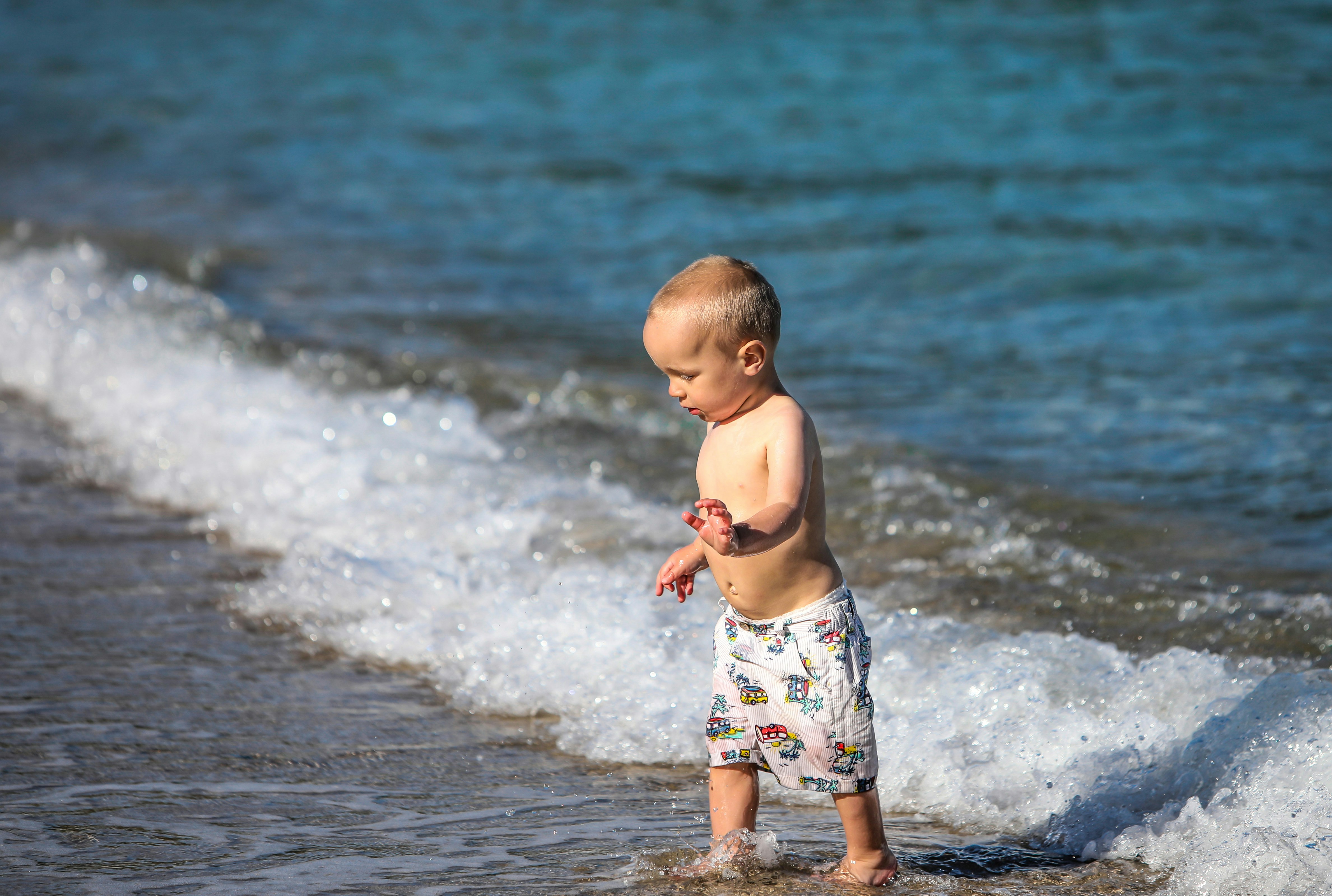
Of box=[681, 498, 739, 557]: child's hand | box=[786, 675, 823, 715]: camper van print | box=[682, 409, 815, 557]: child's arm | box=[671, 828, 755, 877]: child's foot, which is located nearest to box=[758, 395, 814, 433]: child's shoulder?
box=[682, 409, 815, 557]: child's arm

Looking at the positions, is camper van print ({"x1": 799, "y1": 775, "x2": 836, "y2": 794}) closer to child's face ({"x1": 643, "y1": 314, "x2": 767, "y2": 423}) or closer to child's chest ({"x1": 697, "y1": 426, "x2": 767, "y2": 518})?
child's chest ({"x1": 697, "y1": 426, "x2": 767, "y2": 518})

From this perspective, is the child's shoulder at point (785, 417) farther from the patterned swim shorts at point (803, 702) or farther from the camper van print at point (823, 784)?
the camper van print at point (823, 784)

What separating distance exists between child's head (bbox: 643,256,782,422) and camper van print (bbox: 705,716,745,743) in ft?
2.23

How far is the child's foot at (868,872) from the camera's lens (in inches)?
107

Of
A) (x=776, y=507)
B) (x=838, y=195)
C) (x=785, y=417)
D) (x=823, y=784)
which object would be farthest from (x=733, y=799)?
(x=838, y=195)

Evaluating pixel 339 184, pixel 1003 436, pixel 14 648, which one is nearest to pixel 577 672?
pixel 14 648

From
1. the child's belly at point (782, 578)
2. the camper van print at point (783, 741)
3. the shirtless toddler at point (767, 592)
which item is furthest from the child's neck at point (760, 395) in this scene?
the camper van print at point (783, 741)

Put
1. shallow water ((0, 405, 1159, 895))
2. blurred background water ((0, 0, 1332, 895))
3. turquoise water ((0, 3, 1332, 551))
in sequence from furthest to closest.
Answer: turquoise water ((0, 3, 1332, 551))
blurred background water ((0, 0, 1332, 895))
shallow water ((0, 405, 1159, 895))

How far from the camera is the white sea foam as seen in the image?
119 inches

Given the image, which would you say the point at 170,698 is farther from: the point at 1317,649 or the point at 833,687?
the point at 1317,649

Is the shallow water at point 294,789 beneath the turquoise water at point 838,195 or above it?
beneath

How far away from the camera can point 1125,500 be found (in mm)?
5320

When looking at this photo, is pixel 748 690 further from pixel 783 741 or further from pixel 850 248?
pixel 850 248

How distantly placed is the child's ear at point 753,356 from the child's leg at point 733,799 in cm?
84
